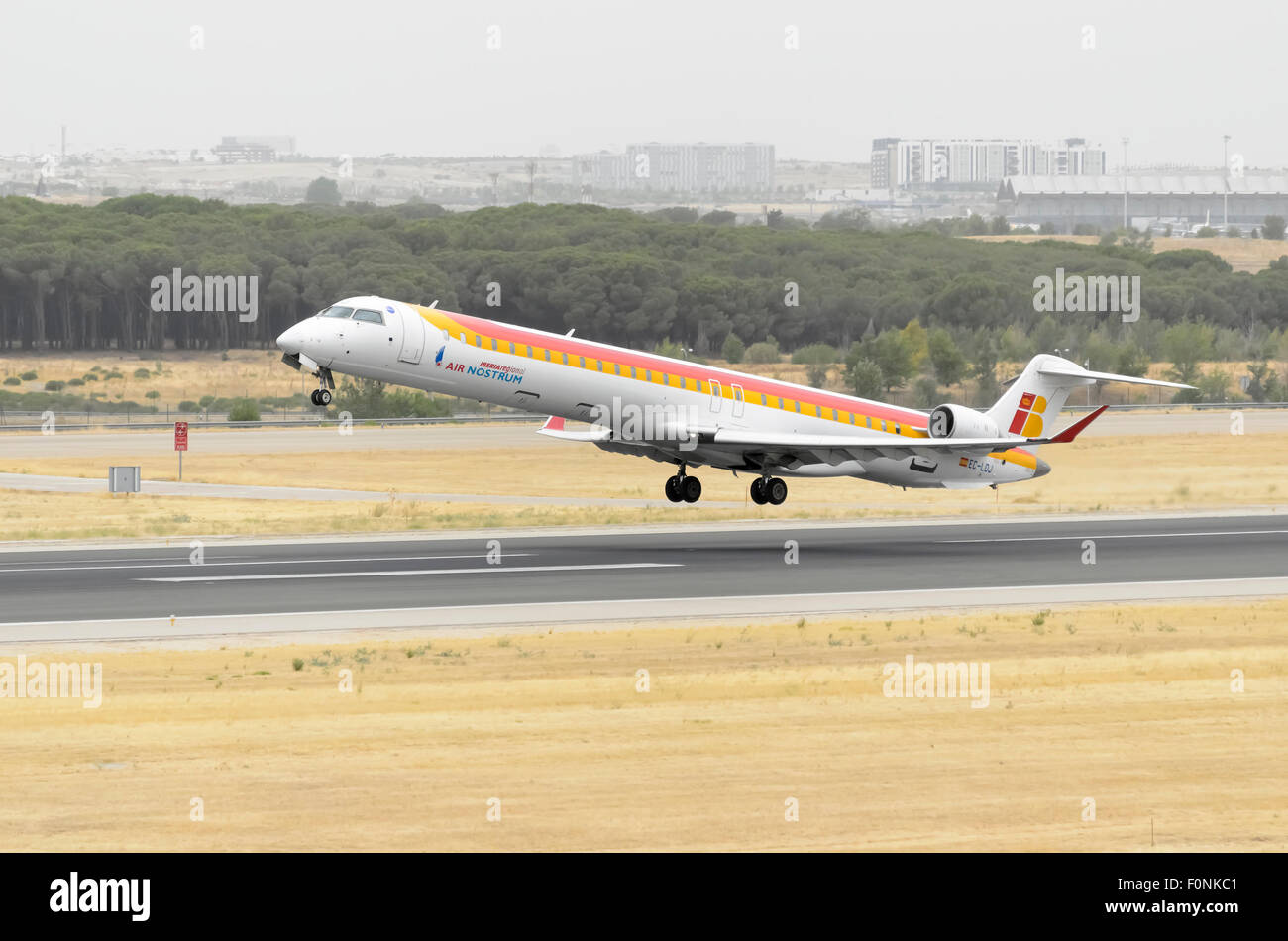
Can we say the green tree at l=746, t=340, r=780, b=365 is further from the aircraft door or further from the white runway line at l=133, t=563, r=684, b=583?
the white runway line at l=133, t=563, r=684, b=583

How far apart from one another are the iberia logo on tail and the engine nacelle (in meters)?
1.61

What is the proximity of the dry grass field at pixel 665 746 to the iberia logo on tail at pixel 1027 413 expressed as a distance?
17066 mm

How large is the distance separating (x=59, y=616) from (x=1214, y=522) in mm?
31643

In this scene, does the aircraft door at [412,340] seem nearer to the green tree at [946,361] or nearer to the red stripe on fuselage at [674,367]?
the red stripe on fuselage at [674,367]

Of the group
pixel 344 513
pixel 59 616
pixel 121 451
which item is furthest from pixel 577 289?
pixel 59 616

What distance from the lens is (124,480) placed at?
5484 cm

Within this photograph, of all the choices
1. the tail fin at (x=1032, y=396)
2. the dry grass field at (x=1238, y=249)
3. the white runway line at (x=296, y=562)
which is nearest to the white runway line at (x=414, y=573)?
the white runway line at (x=296, y=562)

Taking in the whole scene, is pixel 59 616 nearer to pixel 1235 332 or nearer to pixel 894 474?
pixel 894 474

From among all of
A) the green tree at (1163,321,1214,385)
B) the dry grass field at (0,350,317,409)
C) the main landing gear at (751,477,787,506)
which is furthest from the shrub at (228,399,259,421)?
the green tree at (1163,321,1214,385)

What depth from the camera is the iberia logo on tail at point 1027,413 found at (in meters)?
44.3

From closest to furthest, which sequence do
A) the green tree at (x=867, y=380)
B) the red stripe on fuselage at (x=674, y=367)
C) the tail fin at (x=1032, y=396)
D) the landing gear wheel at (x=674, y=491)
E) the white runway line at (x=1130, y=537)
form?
the red stripe on fuselage at (x=674, y=367), the white runway line at (x=1130, y=537), the landing gear wheel at (x=674, y=491), the tail fin at (x=1032, y=396), the green tree at (x=867, y=380)

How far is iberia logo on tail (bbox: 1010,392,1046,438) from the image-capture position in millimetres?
44281

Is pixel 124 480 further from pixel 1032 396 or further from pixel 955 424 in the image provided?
pixel 1032 396

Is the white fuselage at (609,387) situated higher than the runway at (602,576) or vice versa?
the white fuselage at (609,387)
